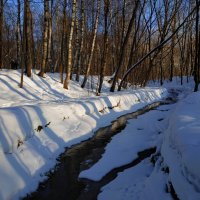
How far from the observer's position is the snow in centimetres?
555

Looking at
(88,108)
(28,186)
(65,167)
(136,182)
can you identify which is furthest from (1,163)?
(88,108)

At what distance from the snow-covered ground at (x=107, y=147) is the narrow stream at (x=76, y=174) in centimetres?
16

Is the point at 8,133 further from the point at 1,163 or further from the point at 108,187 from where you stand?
the point at 108,187

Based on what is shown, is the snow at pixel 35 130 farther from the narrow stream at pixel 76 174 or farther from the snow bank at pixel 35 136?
the narrow stream at pixel 76 174

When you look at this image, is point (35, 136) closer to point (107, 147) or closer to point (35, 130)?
point (35, 130)

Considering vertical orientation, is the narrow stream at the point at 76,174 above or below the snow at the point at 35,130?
below

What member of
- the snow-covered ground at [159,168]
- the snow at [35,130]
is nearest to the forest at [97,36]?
the snow at [35,130]

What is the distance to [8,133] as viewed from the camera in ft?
21.1

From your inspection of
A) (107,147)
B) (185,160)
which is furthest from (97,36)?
(185,160)

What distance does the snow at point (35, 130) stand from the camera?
5555 mm

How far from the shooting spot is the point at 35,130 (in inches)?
301

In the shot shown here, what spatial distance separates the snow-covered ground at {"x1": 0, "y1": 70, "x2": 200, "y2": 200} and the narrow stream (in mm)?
159

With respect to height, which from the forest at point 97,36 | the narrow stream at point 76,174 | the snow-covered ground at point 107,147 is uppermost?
the forest at point 97,36

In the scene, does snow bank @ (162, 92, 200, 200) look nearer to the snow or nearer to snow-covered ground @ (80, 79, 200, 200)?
snow-covered ground @ (80, 79, 200, 200)
